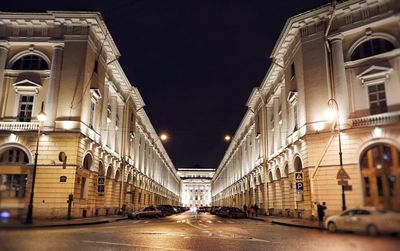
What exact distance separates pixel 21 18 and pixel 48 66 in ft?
17.7

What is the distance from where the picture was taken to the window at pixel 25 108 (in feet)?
119

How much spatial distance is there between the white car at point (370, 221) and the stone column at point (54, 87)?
118 ft

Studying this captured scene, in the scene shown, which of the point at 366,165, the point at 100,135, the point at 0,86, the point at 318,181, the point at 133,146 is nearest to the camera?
the point at 366,165

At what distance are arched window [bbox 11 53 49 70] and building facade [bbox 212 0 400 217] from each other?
2561cm

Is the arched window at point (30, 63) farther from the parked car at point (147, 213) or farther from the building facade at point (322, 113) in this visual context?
the building facade at point (322, 113)

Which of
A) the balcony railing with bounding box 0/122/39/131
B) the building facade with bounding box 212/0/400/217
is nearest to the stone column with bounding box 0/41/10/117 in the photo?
the balcony railing with bounding box 0/122/39/131

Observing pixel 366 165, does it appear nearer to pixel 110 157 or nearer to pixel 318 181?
pixel 318 181

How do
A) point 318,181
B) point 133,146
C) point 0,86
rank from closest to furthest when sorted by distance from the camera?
point 318,181 < point 0,86 < point 133,146

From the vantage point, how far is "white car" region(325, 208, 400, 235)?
2.61 m

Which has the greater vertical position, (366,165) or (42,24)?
(42,24)

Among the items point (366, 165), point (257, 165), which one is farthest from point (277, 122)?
point (366, 165)

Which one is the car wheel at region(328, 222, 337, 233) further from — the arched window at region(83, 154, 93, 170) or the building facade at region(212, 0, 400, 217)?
the arched window at region(83, 154, 93, 170)

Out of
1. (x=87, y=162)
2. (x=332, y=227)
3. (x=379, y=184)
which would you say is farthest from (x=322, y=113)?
(x=379, y=184)

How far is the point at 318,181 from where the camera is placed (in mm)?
29750
